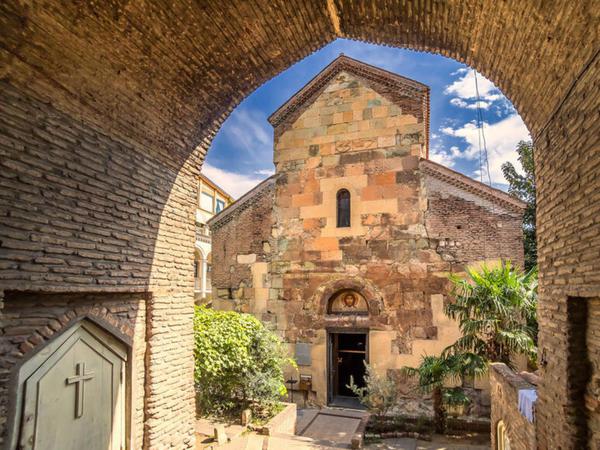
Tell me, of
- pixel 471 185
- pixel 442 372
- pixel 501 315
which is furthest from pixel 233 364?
pixel 471 185

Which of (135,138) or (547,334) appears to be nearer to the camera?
(547,334)

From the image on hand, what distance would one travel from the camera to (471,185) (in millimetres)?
11273

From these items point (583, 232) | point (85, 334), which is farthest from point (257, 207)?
point (583, 232)

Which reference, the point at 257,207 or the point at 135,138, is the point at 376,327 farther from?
the point at 135,138

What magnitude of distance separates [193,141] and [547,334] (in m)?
5.37

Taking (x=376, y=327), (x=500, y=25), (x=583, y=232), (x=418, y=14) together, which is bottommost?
(x=376, y=327)

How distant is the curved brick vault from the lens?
3.74 meters

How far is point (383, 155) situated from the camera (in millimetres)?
12281

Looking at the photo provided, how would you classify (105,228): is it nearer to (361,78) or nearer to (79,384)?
(79,384)

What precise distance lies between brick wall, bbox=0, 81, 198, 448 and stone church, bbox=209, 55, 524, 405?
253 inches

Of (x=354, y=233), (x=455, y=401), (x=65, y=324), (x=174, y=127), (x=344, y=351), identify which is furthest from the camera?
(x=344, y=351)

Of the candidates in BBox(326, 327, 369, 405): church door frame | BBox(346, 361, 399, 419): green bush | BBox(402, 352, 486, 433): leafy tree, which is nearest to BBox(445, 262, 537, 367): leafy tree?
BBox(402, 352, 486, 433): leafy tree

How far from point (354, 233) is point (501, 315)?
188 inches

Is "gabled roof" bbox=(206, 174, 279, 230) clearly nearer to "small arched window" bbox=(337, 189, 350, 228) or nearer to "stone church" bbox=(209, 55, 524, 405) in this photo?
"stone church" bbox=(209, 55, 524, 405)
